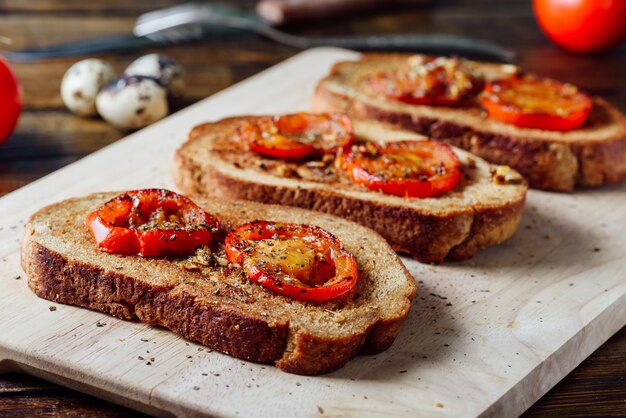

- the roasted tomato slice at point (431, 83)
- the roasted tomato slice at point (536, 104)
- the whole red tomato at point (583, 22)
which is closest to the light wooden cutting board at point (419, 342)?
the roasted tomato slice at point (536, 104)

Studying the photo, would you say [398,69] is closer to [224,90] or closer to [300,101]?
[300,101]

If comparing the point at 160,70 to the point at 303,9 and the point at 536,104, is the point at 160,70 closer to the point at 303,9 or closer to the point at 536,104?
the point at 303,9

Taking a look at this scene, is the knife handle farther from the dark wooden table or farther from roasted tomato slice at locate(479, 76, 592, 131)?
roasted tomato slice at locate(479, 76, 592, 131)

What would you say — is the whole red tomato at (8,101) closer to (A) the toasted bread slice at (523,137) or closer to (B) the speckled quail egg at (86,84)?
(B) the speckled quail egg at (86,84)

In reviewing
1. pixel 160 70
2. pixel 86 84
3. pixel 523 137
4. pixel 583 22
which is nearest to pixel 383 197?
pixel 523 137

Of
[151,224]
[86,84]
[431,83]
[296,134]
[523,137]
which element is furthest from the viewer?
[86,84]

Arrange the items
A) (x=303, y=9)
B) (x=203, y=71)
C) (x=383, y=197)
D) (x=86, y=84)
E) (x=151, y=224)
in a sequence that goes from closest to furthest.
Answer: (x=151, y=224), (x=383, y=197), (x=86, y=84), (x=203, y=71), (x=303, y=9)

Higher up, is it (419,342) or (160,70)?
(160,70)
